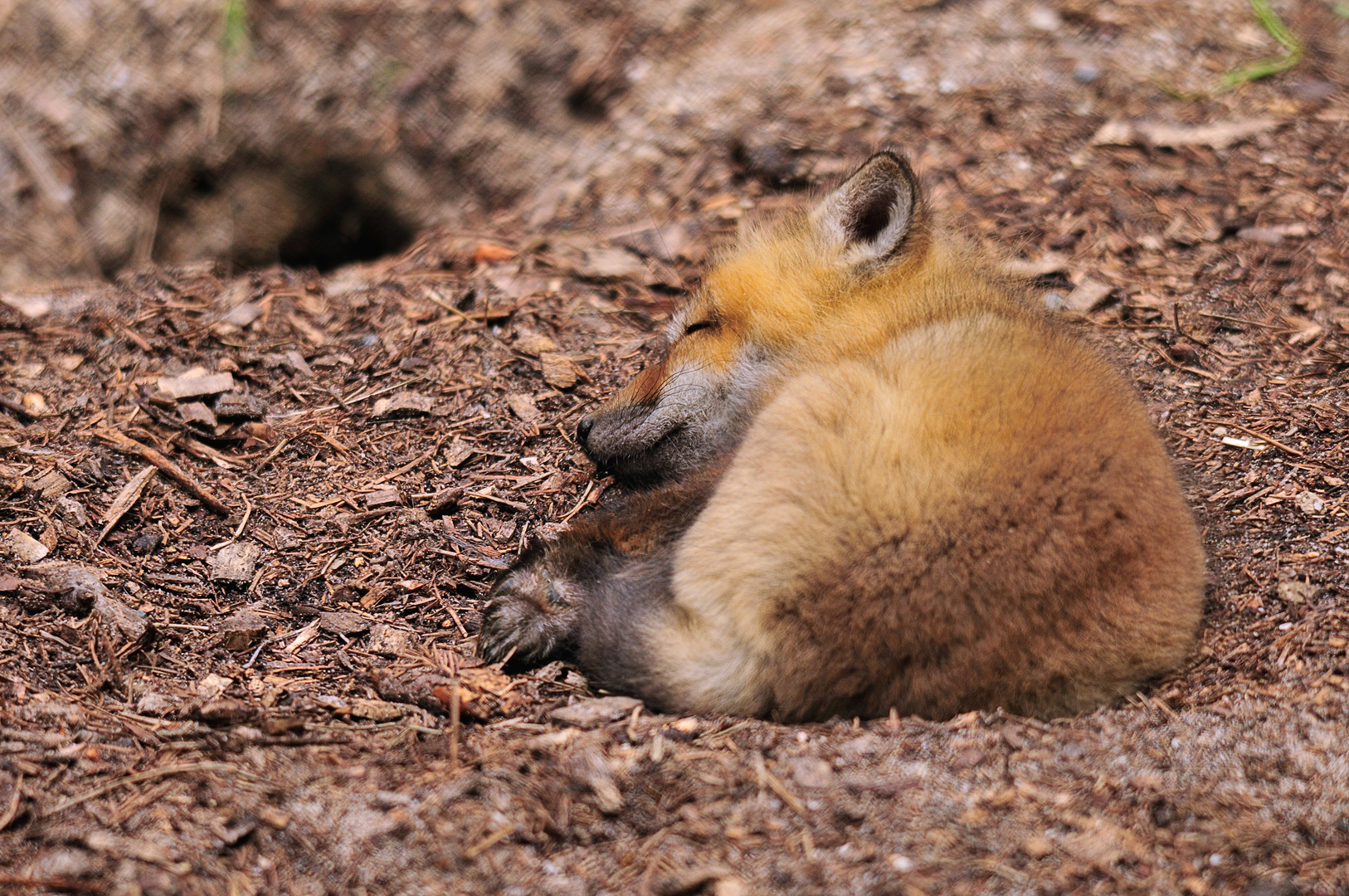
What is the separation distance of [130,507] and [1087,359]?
3.73 meters

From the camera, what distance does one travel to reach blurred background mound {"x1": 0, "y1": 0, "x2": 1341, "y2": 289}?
6359mm

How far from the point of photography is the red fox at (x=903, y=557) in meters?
2.79

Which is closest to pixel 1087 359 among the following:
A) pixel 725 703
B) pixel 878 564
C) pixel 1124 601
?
pixel 1124 601

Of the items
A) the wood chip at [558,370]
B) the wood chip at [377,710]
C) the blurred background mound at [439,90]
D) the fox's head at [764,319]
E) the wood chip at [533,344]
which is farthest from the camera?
the blurred background mound at [439,90]

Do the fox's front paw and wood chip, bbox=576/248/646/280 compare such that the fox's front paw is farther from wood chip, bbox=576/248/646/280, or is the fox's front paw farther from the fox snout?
wood chip, bbox=576/248/646/280

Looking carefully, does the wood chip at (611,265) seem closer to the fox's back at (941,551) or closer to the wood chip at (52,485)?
the fox's back at (941,551)

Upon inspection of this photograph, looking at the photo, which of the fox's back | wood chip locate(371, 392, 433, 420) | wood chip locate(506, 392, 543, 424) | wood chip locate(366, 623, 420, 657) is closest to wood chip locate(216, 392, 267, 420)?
wood chip locate(371, 392, 433, 420)

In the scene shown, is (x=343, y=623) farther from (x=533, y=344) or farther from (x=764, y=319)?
(x=764, y=319)

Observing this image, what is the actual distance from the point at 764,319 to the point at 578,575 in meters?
1.27

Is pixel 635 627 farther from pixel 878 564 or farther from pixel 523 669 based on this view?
pixel 878 564

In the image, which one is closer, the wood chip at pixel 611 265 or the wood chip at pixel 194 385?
the wood chip at pixel 194 385

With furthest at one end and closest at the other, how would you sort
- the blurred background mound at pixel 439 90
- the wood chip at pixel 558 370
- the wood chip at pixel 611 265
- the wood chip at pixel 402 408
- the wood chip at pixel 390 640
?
1. the blurred background mound at pixel 439 90
2. the wood chip at pixel 611 265
3. the wood chip at pixel 558 370
4. the wood chip at pixel 402 408
5. the wood chip at pixel 390 640

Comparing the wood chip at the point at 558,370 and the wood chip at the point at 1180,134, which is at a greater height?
the wood chip at the point at 1180,134

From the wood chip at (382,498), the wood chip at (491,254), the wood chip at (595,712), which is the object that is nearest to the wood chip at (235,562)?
the wood chip at (382,498)
